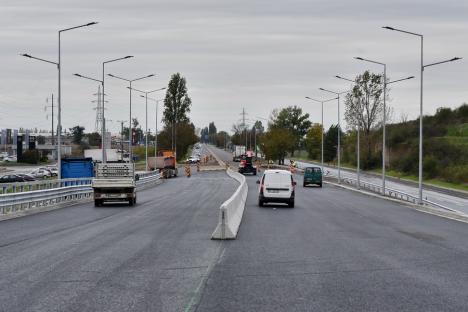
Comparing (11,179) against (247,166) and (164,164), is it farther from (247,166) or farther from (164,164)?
(247,166)

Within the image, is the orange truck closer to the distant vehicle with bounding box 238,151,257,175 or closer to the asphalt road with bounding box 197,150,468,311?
the distant vehicle with bounding box 238,151,257,175

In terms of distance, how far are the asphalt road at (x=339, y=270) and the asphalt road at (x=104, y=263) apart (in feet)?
2.05

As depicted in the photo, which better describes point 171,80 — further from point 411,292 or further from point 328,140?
point 411,292

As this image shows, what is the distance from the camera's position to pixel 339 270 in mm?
14273

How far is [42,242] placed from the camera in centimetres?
1931

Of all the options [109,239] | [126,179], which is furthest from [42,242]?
[126,179]

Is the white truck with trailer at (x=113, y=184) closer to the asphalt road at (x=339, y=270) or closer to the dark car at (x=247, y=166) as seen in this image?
the asphalt road at (x=339, y=270)

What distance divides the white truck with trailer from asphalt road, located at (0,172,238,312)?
11278 mm

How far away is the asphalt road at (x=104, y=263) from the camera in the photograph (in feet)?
35.1

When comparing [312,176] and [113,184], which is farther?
[312,176]

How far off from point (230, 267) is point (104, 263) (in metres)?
2.46

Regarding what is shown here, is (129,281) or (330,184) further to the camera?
(330,184)

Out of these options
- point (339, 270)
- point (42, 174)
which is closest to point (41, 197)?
point (339, 270)

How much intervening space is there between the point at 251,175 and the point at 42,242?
280 ft
